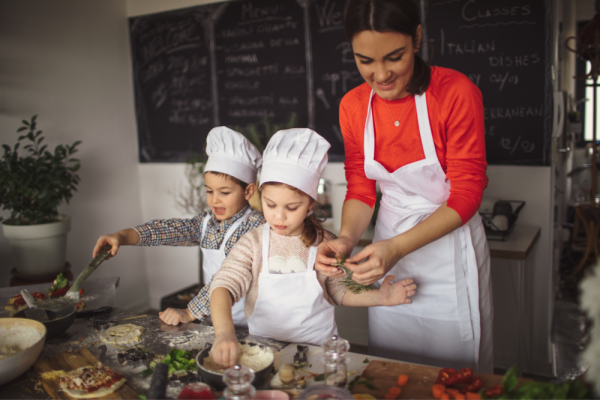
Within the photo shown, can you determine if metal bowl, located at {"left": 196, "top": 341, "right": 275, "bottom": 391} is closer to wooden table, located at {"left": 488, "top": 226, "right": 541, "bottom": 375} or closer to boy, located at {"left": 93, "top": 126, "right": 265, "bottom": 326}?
boy, located at {"left": 93, "top": 126, "right": 265, "bottom": 326}

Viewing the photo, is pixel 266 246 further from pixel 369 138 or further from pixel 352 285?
pixel 369 138

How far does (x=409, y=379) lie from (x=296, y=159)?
2.31ft

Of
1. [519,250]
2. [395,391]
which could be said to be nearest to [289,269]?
[395,391]

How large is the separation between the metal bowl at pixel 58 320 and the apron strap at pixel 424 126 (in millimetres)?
1231

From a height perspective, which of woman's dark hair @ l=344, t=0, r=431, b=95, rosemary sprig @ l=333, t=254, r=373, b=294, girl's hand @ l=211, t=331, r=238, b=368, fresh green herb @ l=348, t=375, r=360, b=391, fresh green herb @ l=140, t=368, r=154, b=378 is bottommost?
fresh green herb @ l=140, t=368, r=154, b=378

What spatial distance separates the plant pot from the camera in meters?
2.45

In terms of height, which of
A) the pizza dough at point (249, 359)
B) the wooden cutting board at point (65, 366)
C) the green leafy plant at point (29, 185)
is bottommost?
the wooden cutting board at point (65, 366)

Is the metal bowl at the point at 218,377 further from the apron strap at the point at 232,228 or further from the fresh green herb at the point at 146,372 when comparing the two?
the apron strap at the point at 232,228

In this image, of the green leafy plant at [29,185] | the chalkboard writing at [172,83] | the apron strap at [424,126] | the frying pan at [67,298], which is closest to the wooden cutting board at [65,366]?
the frying pan at [67,298]

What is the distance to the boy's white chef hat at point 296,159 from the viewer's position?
1378 mm

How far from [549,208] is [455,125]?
1.52 m

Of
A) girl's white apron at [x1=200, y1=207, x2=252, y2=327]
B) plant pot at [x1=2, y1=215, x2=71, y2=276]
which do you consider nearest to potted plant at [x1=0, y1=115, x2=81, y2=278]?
plant pot at [x1=2, y1=215, x2=71, y2=276]

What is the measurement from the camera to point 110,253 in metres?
1.62

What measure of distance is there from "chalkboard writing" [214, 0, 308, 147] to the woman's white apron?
178cm
